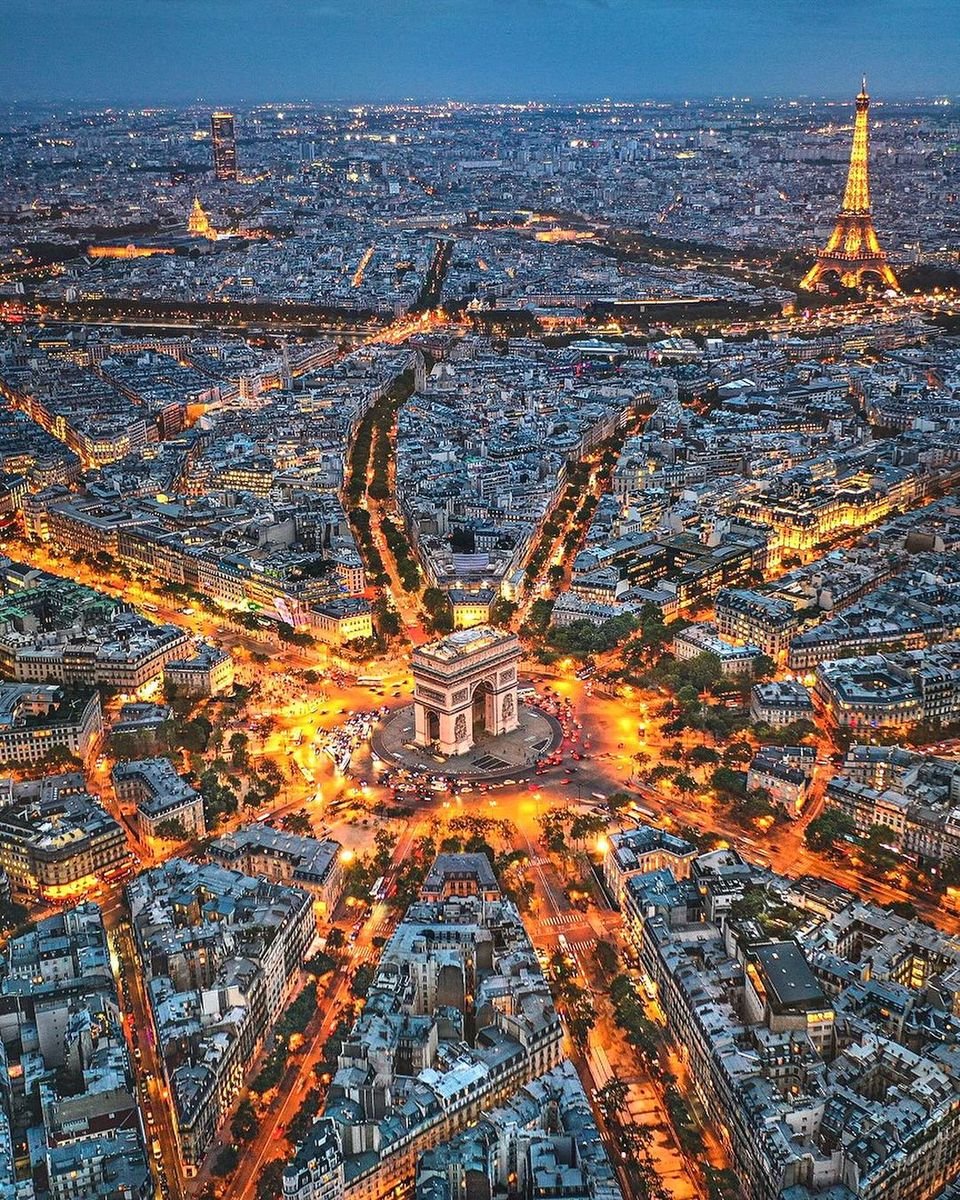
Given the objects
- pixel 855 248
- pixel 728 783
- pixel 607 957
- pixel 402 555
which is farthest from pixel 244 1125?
pixel 855 248

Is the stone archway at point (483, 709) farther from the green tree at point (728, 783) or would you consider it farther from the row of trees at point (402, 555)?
the row of trees at point (402, 555)

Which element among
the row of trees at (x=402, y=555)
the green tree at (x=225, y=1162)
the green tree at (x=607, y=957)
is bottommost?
the green tree at (x=225, y=1162)

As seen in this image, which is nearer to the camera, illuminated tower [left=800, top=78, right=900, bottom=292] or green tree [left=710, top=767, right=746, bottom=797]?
green tree [left=710, top=767, right=746, bottom=797]

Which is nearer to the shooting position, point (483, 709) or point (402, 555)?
point (483, 709)

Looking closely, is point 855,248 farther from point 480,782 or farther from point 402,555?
point 480,782

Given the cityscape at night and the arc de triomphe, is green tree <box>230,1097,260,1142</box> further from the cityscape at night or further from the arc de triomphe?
the arc de triomphe

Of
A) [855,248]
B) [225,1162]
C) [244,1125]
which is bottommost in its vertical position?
[225,1162]

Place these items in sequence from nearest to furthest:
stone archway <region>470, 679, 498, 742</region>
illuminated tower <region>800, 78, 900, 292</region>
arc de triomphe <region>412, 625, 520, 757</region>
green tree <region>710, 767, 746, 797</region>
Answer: green tree <region>710, 767, 746, 797</region>
arc de triomphe <region>412, 625, 520, 757</region>
stone archway <region>470, 679, 498, 742</region>
illuminated tower <region>800, 78, 900, 292</region>

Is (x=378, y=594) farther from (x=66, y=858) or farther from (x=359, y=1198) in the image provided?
(x=359, y=1198)

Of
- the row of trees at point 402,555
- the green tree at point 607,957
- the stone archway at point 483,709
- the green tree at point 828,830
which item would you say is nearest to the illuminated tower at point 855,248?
the row of trees at point 402,555

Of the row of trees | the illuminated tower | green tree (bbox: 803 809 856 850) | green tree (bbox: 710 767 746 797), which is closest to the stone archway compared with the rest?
green tree (bbox: 710 767 746 797)
